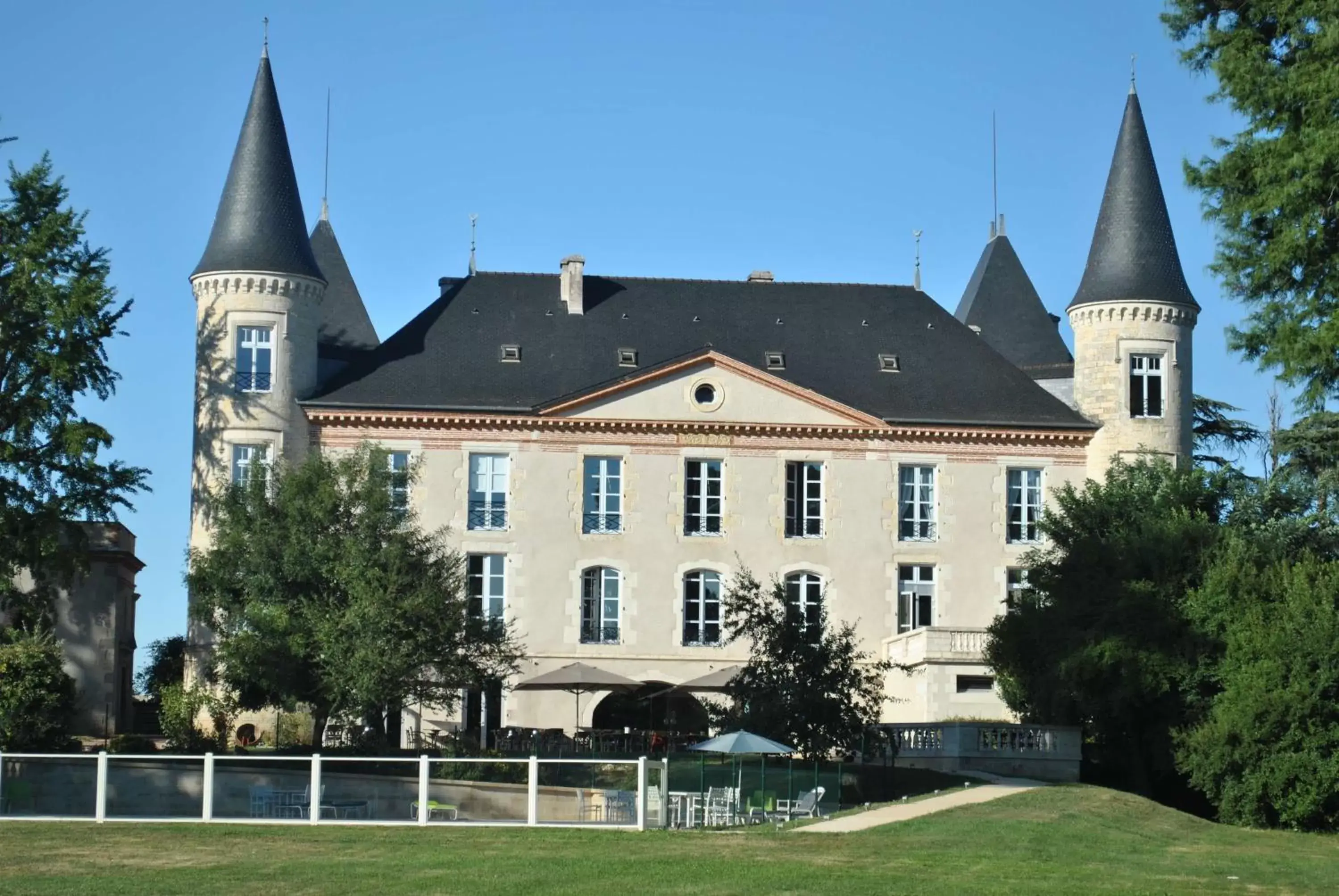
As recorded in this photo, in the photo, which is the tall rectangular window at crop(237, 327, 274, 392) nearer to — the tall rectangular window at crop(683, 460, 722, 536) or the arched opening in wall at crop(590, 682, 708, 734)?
the tall rectangular window at crop(683, 460, 722, 536)

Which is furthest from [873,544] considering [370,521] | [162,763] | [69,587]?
[162,763]

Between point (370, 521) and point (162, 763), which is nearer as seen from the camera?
point (162, 763)

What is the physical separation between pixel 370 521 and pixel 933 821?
15643 mm

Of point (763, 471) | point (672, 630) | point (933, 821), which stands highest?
point (763, 471)

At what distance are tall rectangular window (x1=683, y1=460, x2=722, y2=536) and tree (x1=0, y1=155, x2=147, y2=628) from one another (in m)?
12.5

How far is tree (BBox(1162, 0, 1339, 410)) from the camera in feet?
77.6

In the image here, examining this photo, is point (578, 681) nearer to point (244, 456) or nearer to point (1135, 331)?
point (244, 456)

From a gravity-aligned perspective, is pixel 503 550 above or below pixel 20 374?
below

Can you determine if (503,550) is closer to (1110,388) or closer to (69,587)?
(69,587)

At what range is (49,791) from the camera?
27.8 metres

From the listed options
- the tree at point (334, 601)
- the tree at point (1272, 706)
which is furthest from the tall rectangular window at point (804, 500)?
the tree at point (1272, 706)

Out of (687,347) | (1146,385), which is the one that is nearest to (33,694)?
(687,347)

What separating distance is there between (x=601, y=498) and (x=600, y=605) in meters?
2.51

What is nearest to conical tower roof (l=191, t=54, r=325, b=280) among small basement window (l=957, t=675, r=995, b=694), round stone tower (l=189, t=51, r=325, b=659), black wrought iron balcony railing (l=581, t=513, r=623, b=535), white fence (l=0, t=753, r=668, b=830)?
round stone tower (l=189, t=51, r=325, b=659)
